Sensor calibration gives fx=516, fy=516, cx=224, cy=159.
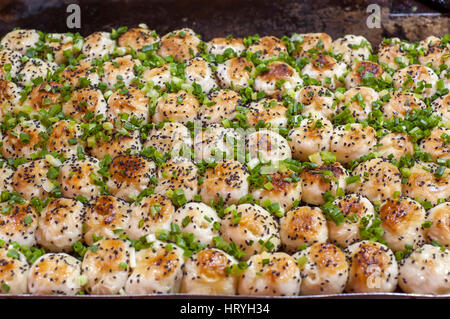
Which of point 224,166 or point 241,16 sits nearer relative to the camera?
point 224,166

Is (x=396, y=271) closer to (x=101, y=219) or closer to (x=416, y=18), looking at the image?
(x=101, y=219)

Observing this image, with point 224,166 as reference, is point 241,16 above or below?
above

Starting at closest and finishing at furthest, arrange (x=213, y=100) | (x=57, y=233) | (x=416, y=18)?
(x=57, y=233) → (x=213, y=100) → (x=416, y=18)

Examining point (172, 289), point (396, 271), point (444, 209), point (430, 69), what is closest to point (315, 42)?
point (430, 69)

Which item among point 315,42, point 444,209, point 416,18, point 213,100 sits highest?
point 416,18

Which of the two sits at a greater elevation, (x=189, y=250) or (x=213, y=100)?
(x=213, y=100)
